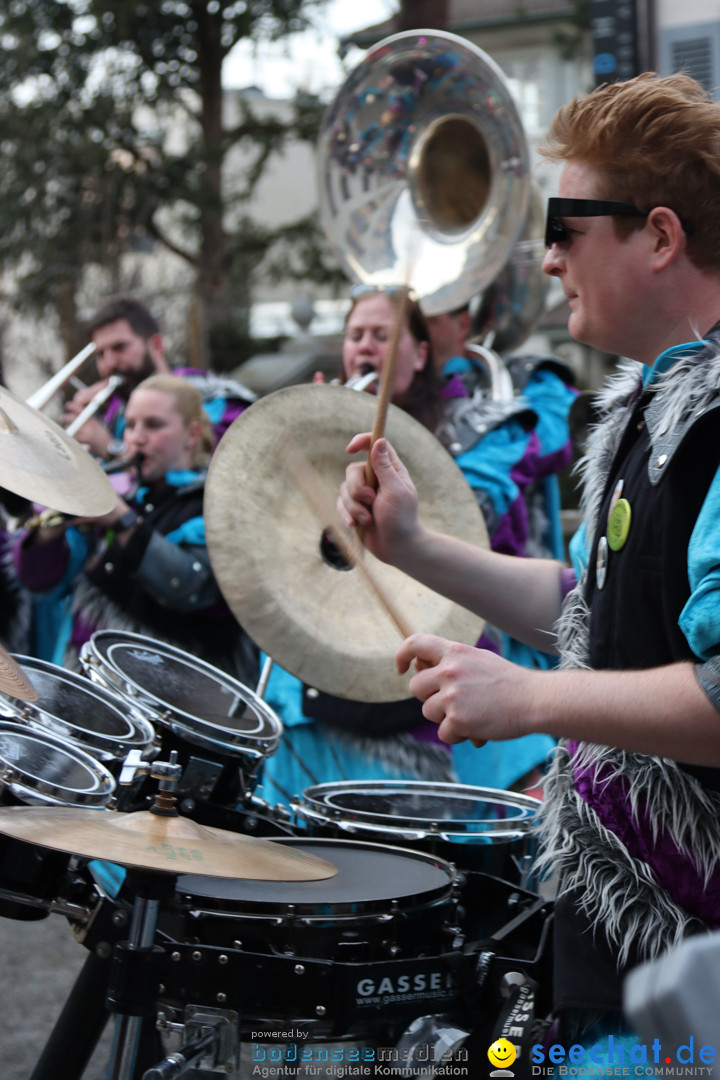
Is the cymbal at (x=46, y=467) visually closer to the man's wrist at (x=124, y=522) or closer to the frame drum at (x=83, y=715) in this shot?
the frame drum at (x=83, y=715)

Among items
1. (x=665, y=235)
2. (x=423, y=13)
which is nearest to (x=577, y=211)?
(x=665, y=235)

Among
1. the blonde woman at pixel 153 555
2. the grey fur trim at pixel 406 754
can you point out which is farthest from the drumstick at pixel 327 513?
the blonde woman at pixel 153 555

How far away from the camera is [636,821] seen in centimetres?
152

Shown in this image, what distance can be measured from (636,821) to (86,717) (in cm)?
107

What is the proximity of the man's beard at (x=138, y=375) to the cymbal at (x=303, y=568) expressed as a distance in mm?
2194

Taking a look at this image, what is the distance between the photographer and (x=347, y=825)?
2.07 metres

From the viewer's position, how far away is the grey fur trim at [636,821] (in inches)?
57.9

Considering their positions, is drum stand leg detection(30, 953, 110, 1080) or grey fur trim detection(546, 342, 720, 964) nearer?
grey fur trim detection(546, 342, 720, 964)

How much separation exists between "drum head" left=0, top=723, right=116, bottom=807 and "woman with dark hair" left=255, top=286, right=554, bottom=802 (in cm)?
95

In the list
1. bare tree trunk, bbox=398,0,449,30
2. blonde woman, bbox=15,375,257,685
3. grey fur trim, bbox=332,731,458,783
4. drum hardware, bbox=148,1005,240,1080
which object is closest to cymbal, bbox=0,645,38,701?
drum hardware, bbox=148,1005,240,1080

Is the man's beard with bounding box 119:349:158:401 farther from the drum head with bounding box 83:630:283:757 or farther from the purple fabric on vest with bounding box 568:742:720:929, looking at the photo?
the purple fabric on vest with bounding box 568:742:720:929

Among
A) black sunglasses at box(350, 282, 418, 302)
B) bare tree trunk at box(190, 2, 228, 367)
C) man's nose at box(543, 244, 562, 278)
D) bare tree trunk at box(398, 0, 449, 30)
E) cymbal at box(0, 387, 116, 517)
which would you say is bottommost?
bare tree trunk at box(190, 2, 228, 367)

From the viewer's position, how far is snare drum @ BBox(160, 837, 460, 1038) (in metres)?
1.67

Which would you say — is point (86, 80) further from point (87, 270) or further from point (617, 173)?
point (617, 173)
